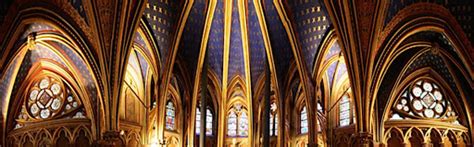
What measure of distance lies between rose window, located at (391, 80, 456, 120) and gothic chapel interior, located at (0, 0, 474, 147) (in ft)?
0.12

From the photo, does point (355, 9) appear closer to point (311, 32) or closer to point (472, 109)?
point (311, 32)

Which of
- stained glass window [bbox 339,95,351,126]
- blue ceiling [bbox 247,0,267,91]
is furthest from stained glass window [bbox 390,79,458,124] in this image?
blue ceiling [bbox 247,0,267,91]

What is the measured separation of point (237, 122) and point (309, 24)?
24.9ft

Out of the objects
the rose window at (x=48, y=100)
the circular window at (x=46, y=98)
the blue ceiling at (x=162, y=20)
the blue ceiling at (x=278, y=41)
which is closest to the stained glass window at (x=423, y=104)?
the blue ceiling at (x=278, y=41)

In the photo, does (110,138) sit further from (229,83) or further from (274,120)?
(274,120)

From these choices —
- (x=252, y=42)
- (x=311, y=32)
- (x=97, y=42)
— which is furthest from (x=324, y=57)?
(x=97, y=42)

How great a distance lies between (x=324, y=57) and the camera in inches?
1115

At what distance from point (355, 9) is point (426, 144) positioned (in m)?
7.39

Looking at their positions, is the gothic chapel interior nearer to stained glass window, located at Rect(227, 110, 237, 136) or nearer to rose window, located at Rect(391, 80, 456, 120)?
rose window, located at Rect(391, 80, 456, 120)

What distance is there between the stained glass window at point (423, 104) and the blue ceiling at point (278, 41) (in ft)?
14.3

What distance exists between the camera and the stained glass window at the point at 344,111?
29.8 metres

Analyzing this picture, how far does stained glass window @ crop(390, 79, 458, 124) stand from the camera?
96.9 feet

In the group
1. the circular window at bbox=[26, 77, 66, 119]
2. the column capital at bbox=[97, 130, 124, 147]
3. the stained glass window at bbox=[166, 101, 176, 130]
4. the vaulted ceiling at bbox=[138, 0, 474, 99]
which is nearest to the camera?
the column capital at bbox=[97, 130, 124, 147]

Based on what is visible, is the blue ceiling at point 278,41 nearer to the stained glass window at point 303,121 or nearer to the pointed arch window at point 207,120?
the stained glass window at point 303,121
